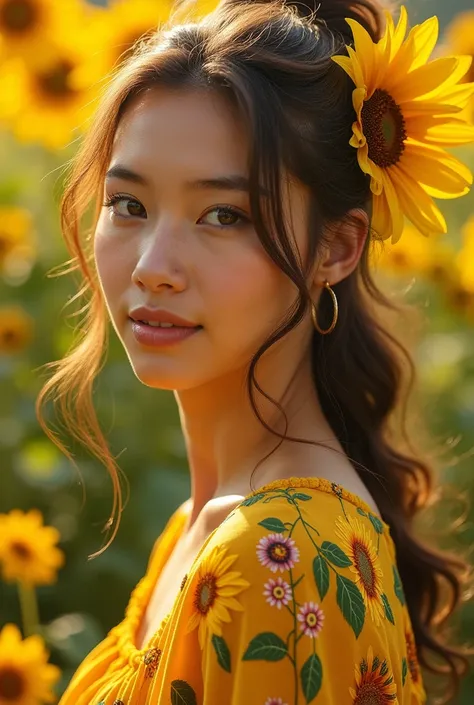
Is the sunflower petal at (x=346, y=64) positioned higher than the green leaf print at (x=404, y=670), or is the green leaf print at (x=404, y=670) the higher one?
the sunflower petal at (x=346, y=64)

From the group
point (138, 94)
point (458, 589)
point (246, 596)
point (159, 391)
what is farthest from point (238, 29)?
point (159, 391)

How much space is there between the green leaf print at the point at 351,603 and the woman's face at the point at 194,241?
0.31 m

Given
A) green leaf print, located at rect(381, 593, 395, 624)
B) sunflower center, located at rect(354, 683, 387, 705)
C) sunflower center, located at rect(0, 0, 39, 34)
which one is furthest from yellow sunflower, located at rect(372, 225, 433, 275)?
sunflower center, located at rect(354, 683, 387, 705)

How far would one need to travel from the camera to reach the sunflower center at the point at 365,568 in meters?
1.34

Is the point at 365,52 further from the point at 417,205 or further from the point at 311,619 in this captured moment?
the point at 311,619

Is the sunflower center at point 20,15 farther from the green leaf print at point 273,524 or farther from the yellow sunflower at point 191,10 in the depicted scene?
the green leaf print at point 273,524

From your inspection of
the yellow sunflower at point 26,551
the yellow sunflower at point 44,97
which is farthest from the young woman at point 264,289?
the yellow sunflower at point 44,97

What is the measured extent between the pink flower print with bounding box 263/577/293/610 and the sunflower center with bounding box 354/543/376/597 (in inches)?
4.5

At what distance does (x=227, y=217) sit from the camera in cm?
140

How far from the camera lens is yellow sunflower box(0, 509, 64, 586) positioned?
236 cm

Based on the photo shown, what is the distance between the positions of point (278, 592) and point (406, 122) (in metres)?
0.65

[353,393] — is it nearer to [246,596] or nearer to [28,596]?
[246,596]

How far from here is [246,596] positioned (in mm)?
1248

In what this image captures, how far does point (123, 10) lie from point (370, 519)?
6.54 feet
